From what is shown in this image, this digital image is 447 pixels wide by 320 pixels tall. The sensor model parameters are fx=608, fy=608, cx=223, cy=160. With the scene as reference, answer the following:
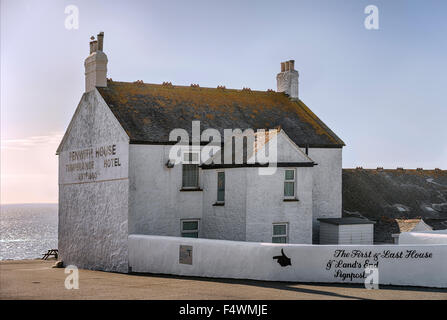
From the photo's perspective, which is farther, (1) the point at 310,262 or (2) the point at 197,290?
(1) the point at 310,262

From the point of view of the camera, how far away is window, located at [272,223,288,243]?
27.2 metres

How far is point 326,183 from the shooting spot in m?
32.0

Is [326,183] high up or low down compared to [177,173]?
down

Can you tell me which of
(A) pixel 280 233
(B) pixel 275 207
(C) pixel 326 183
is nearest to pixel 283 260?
(B) pixel 275 207

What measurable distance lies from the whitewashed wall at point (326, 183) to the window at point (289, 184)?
4208 millimetres

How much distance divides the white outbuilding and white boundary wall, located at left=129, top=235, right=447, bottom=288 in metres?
8.62

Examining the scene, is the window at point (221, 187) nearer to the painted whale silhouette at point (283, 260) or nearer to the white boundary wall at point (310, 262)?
the white boundary wall at point (310, 262)

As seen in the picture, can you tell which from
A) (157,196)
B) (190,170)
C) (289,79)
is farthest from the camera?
(289,79)

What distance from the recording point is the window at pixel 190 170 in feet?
96.5

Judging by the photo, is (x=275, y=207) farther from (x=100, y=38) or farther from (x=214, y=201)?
(x=100, y=38)

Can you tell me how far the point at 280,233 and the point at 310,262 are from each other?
6349 millimetres

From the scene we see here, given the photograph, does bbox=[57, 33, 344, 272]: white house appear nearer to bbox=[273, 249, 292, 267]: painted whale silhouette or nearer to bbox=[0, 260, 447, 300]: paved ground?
bbox=[273, 249, 292, 267]: painted whale silhouette

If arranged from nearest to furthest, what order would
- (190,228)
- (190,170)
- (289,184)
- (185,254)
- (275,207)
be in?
(185,254) < (275,207) < (289,184) < (190,228) < (190,170)

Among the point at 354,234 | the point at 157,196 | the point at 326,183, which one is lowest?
the point at 354,234
